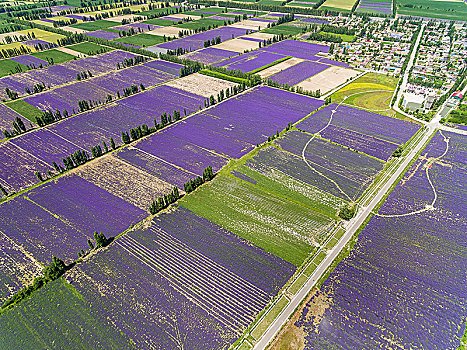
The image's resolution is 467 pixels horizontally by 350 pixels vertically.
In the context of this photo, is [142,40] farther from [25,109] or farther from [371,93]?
[371,93]

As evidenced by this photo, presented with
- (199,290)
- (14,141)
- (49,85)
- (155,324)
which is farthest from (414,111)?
(49,85)

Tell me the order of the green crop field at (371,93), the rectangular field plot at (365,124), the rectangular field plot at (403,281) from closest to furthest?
the rectangular field plot at (403,281) → the rectangular field plot at (365,124) → the green crop field at (371,93)

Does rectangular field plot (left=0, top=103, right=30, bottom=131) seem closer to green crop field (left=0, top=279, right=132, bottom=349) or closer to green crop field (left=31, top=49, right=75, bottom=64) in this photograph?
green crop field (left=31, top=49, right=75, bottom=64)

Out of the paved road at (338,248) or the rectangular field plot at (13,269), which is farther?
the rectangular field plot at (13,269)

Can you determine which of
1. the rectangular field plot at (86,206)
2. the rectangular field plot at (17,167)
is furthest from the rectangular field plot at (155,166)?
the rectangular field plot at (17,167)

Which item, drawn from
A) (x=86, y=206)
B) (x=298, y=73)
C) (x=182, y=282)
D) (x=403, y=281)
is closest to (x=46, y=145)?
(x=86, y=206)

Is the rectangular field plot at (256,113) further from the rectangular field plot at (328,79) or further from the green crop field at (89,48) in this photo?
the green crop field at (89,48)
